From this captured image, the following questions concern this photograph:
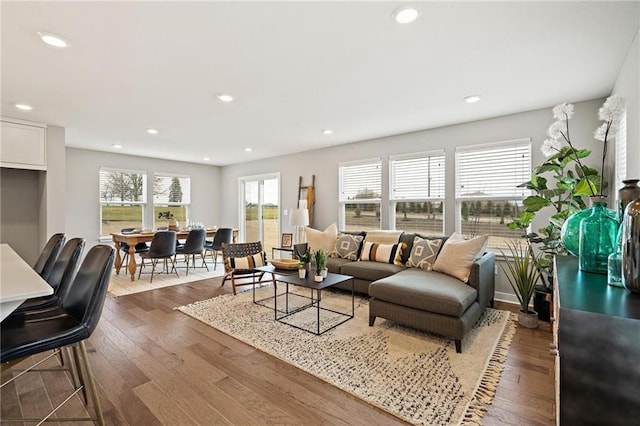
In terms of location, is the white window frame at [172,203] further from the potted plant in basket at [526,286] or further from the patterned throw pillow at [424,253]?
the potted plant in basket at [526,286]

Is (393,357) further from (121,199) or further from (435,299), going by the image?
(121,199)

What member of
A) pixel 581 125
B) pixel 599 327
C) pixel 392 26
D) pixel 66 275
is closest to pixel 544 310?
pixel 581 125

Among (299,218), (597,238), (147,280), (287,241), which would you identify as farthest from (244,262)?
(597,238)

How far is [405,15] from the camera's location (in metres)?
1.83

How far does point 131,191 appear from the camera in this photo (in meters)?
6.62

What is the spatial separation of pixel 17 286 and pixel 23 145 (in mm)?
3970

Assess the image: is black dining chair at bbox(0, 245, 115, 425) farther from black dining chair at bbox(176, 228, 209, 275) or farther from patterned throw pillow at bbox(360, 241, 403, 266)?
black dining chair at bbox(176, 228, 209, 275)

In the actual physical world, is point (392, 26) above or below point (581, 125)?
above

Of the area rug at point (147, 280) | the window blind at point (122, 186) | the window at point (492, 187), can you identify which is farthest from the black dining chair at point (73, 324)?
the window blind at point (122, 186)

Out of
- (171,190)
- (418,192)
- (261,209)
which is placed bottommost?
(261,209)

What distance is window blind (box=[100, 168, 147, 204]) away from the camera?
6233 millimetres

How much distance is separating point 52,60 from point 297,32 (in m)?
2.06

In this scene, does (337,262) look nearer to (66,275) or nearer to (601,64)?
(66,275)

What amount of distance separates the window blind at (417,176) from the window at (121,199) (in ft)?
18.3
